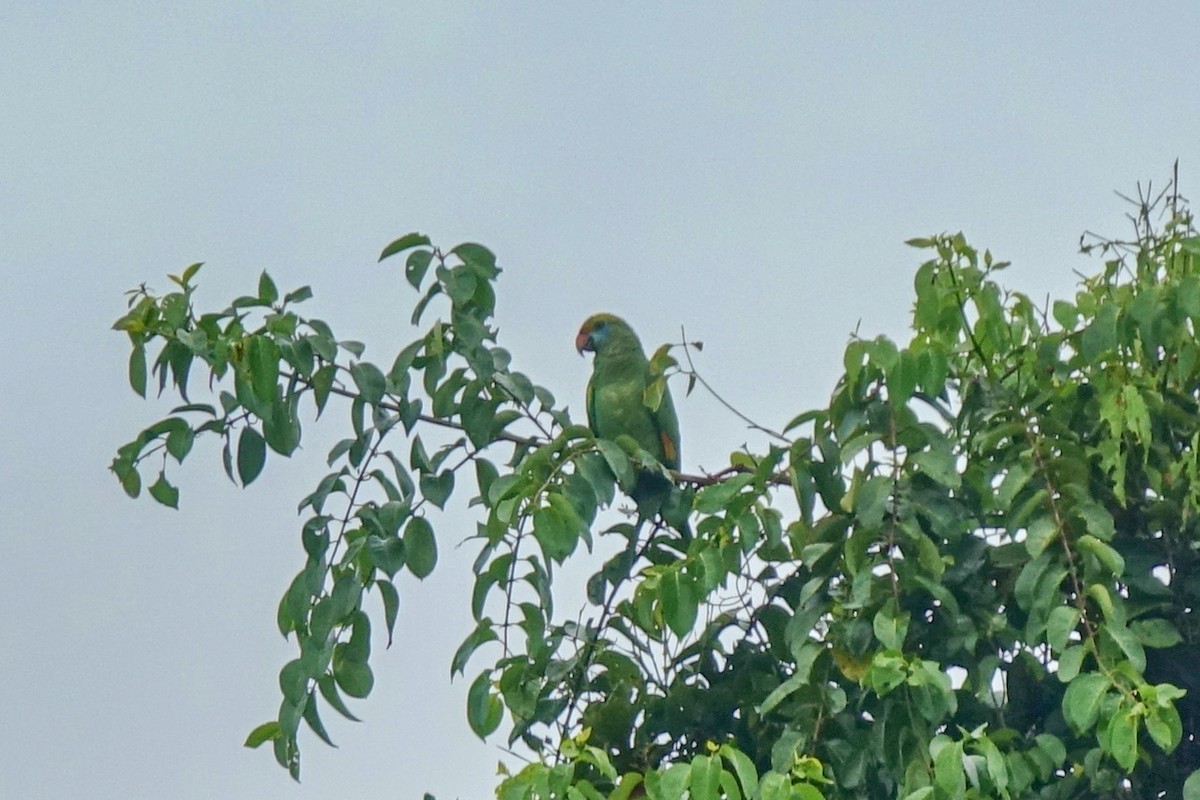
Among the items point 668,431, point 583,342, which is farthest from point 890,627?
point 583,342

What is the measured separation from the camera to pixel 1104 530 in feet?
5.63

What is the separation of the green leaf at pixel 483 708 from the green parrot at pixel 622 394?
3.46ft

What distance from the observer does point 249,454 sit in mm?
1927

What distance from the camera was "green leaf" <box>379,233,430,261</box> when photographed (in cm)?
191

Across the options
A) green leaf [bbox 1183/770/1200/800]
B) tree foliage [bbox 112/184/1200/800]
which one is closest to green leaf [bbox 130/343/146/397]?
tree foliage [bbox 112/184/1200/800]

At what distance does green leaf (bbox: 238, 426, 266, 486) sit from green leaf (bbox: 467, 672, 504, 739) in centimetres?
39

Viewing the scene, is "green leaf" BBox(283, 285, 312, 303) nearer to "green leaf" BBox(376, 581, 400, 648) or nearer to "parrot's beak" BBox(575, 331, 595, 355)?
"green leaf" BBox(376, 581, 400, 648)

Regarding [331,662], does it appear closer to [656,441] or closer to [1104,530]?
[1104,530]

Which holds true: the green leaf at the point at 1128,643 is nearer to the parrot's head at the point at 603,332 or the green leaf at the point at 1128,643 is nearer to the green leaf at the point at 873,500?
the green leaf at the point at 873,500

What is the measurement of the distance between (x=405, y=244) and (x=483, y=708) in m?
0.58

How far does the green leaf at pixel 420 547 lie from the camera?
6.05 feet

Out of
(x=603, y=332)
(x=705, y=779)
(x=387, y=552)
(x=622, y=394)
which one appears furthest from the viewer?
(x=603, y=332)

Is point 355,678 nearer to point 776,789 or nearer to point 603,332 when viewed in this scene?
point 776,789

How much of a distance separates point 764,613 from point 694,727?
18cm
